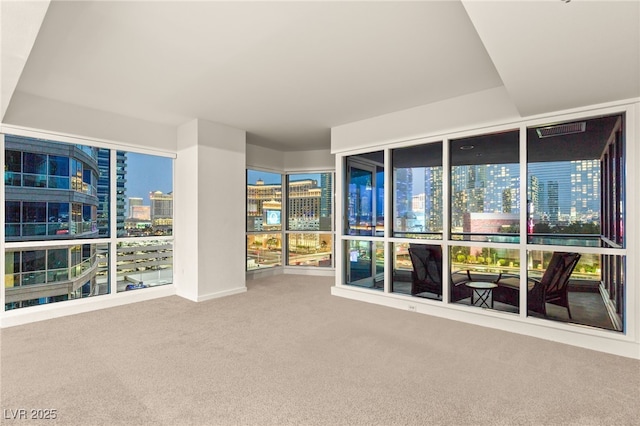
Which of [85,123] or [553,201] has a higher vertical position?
[85,123]

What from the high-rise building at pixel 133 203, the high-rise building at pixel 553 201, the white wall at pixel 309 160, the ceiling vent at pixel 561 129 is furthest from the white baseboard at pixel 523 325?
the high-rise building at pixel 133 203

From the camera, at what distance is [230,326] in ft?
12.5

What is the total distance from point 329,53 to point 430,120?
1.98m

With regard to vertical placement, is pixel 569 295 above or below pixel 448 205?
below

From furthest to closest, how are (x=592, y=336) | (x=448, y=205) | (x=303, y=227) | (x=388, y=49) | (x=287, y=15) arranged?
(x=303, y=227), (x=448, y=205), (x=592, y=336), (x=388, y=49), (x=287, y=15)

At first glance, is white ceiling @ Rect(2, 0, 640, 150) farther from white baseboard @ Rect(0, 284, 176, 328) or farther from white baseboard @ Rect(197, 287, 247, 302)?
white baseboard @ Rect(197, 287, 247, 302)

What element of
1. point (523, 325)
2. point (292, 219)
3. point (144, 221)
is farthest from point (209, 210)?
point (523, 325)

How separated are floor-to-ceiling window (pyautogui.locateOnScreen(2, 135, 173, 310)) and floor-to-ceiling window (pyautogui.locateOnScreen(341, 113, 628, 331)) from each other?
367 centimetres

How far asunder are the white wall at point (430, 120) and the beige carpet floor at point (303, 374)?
8.09 ft

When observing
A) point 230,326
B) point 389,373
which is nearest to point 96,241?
point 230,326

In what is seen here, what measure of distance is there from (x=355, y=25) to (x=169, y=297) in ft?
15.5

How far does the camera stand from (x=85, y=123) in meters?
4.47

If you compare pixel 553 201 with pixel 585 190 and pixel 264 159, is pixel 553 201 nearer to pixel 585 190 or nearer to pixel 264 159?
pixel 585 190

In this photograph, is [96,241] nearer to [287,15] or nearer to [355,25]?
[287,15]
